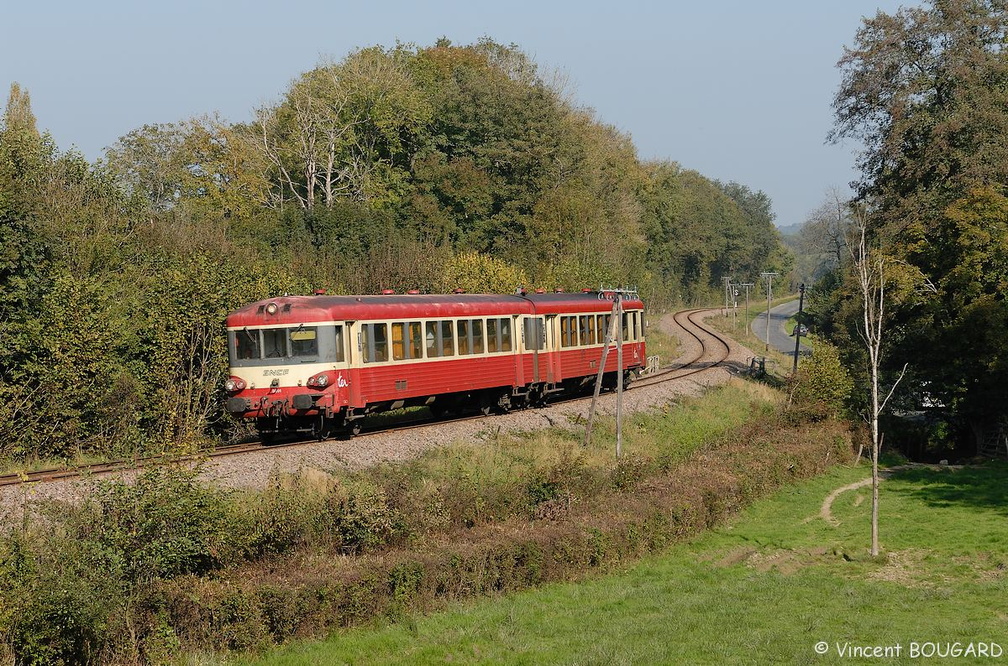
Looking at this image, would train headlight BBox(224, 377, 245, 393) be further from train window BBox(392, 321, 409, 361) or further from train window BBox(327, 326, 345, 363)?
train window BBox(392, 321, 409, 361)

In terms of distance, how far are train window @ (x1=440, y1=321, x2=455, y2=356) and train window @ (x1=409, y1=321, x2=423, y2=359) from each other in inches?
40.1

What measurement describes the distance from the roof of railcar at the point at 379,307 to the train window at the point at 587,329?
2.22 m

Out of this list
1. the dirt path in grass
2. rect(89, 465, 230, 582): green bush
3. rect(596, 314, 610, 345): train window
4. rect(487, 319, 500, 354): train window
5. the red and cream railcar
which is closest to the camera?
rect(89, 465, 230, 582): green bush

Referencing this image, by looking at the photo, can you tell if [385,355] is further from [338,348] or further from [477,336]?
[477,336]

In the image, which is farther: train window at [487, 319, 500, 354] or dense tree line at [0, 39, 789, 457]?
train window at [487, 319, 500, 354]

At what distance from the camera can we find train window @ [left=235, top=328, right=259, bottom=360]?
24.1 meters

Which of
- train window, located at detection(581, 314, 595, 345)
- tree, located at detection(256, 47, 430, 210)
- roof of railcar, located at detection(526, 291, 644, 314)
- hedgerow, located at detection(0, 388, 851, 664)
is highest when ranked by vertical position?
tree, located at detection(256, 47, 430, 210)

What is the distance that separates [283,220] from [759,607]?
42.9m

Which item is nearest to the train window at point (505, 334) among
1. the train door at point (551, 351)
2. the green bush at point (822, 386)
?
the train door at point (551, 351)

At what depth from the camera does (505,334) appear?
3030 centimetres

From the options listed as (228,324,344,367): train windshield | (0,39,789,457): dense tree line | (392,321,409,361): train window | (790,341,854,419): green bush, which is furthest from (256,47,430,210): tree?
(228,324,344,367): train windshield

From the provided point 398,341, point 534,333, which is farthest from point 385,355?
point 534,333

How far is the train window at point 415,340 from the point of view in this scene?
2623cm

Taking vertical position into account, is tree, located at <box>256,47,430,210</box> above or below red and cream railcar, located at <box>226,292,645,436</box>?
above
